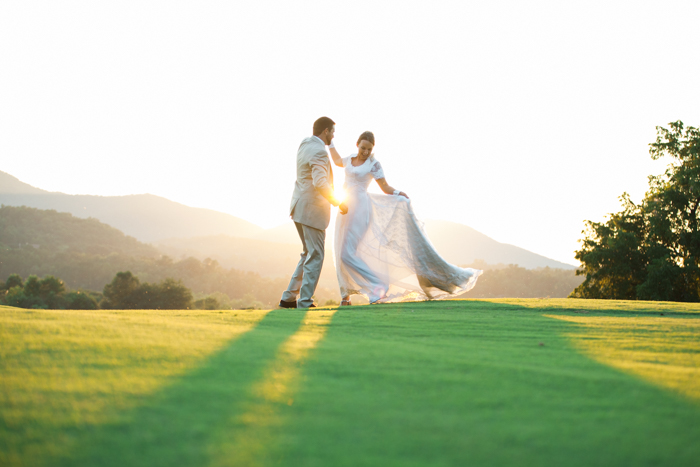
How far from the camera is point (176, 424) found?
1.09 meters

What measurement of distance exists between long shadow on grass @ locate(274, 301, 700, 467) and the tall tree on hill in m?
23.1

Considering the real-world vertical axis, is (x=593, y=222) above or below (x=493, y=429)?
above

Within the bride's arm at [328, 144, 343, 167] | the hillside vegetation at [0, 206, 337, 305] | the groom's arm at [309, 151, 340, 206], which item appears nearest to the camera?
the groom's arm at [309, 151, 340, 206]

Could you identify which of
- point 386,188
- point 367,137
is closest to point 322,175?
point 367,137

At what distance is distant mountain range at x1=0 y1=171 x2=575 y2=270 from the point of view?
4235 inches

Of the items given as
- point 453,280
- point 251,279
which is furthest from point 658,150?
point 251,279

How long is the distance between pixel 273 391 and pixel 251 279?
6893 centimetres

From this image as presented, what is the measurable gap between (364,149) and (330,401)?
214 inches

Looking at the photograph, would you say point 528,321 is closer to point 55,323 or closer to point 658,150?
point 55,323

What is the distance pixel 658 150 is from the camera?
24109 mm

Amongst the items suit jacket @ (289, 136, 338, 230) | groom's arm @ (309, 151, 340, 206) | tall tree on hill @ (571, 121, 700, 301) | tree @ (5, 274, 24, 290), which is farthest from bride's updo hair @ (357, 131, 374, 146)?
tree @ (5, 274, 24, 290)

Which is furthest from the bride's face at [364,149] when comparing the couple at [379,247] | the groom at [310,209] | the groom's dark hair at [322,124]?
the groom at [310,209]

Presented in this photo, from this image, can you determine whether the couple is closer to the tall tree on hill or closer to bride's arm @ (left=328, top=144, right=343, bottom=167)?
bride's arm @ (left=328, top=144, right=343, bottom=167)

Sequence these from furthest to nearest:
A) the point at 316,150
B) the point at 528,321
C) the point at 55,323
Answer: the point at 316,150 → the point at 528,321 → the point at 55,323
